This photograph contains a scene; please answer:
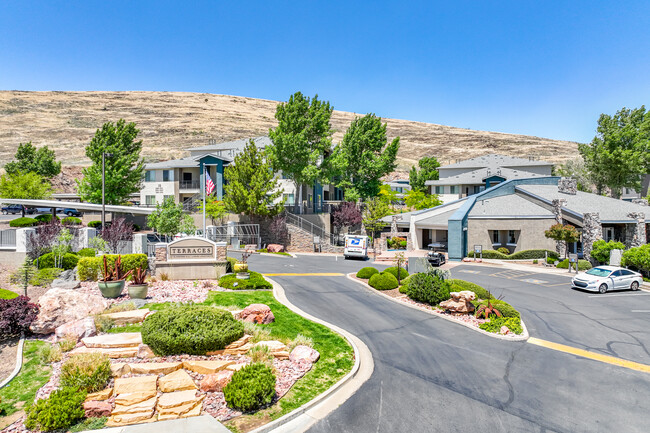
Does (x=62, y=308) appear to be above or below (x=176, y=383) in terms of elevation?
above

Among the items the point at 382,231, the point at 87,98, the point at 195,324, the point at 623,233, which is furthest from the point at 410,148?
the point at 195,324

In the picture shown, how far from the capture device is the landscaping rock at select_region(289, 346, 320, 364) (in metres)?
11.5

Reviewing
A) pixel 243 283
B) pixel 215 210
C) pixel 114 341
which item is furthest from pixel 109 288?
pixel 215 210

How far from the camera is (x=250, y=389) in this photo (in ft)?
28.6

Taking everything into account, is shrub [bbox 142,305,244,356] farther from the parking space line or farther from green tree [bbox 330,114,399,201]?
green tree [bbox 330,114,399,201]

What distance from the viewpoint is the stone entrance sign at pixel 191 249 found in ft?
Answer: 71.4

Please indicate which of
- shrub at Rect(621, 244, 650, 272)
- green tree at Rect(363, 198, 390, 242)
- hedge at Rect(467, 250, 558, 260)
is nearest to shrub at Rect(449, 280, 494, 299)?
shrub at Rect(621, 244, 650, 272)

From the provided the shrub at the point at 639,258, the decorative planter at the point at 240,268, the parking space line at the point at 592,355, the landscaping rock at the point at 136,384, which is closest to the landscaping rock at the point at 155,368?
the landscaping rock at the point at 136,384

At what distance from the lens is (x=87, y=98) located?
141m

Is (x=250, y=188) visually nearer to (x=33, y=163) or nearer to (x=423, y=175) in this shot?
(x=423, y=175)

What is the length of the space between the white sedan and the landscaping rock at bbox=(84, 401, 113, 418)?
88.1 ft

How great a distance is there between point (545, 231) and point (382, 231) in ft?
70.2

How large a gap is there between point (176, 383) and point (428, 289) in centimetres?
1338

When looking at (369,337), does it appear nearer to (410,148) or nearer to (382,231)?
(382,231)
